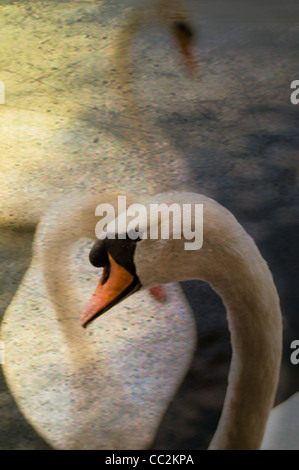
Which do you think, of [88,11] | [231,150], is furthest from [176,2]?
[231,150]

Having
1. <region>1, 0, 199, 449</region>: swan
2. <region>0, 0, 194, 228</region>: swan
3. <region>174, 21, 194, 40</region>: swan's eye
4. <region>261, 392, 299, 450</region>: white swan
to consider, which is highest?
<region>174, 21, 194, 40</region>: swan's eye

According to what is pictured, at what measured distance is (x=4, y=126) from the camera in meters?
0.87

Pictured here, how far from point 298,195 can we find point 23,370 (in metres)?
0.48

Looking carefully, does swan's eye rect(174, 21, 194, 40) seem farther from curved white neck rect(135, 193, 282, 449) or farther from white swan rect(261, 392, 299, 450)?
white swan rect(261, 392, 299, 450)

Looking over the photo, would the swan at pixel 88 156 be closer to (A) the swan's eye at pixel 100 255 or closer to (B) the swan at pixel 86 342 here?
(B) the swan at pixel 86 342

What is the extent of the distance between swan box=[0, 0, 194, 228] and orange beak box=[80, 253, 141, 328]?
8.1 inches

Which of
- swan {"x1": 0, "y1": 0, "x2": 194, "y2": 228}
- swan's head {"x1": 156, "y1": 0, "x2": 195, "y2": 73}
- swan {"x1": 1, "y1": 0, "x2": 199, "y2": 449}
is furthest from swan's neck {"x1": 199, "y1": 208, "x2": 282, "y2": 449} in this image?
swan's head {"x1": 156, "y1": 0, "x2": 195, "y2": 73}

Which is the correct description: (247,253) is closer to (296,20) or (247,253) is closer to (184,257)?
(184,257)

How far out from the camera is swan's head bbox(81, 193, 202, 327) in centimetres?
56

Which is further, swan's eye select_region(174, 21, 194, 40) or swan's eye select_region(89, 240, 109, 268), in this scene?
swan's eye select_region(174, 21, 194, 40)

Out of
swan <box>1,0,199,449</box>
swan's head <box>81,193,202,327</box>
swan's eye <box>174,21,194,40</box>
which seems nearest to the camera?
swan's head <box>81,193,202,327</box>

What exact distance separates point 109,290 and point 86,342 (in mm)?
164

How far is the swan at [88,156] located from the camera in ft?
2.64

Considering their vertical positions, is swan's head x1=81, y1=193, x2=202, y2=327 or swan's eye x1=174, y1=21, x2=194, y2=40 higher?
swan's eye x1=174, y1=21, x2=194, y2=40
